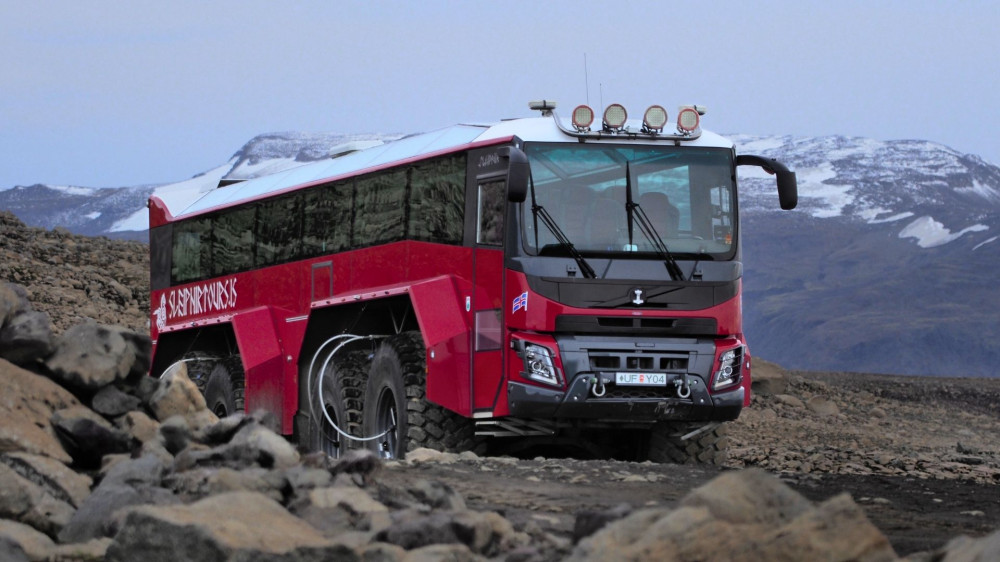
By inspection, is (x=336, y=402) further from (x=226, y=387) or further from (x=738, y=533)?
(x=738, y=533)

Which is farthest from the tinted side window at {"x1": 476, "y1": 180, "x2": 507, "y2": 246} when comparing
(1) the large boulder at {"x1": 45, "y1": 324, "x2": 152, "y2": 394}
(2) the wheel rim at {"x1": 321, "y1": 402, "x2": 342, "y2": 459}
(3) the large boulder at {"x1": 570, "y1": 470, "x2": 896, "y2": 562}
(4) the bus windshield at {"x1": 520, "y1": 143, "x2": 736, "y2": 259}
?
(3) the large boulder at {"x1": 570, "y1": 470, "x2": 896, "y2": 562}

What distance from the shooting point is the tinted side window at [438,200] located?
14.0m

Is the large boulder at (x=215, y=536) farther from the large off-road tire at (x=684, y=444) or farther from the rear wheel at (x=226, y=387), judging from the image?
the rear wheel at (x=226, y=387)

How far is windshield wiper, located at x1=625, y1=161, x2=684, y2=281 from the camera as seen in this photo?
13266 millimetres

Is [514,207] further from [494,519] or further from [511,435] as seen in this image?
[494,519]

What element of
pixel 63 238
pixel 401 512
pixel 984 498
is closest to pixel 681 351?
pixel 984 498

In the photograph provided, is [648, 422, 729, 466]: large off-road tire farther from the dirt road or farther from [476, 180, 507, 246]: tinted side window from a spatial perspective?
[476, 180, 507, 246]: tinted side window

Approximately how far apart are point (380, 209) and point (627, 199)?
3076 millimetres

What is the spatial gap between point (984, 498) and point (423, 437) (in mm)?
4829

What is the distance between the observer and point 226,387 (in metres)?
19.3

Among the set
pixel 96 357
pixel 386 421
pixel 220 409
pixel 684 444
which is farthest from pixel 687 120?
pixel 220 409

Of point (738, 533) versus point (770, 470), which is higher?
point (738, 533)

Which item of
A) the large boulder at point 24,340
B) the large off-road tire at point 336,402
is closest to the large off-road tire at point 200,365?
the large off-road tire at point 336,402

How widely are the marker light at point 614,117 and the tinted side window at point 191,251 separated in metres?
7.90
